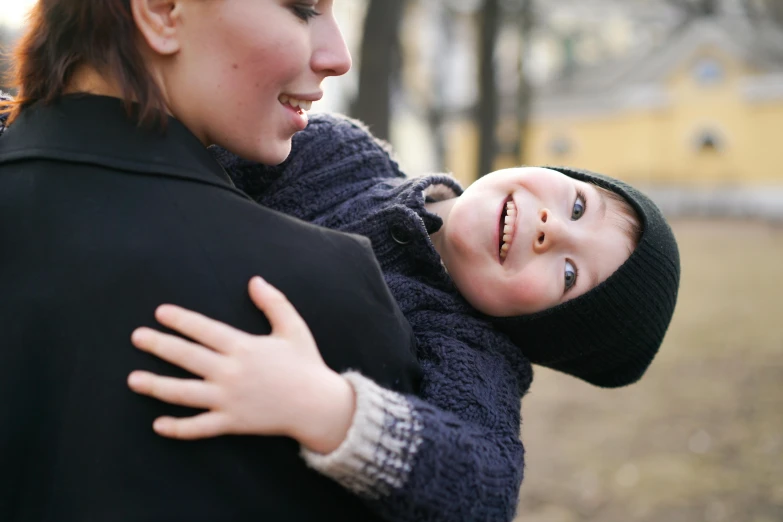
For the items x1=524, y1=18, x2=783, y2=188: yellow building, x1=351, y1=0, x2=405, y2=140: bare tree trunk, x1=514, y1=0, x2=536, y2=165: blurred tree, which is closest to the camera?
x1=351, y1=0, x2=405, y2=140: bare tree trunk

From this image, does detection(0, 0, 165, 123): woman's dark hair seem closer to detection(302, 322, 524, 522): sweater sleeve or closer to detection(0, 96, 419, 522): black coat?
detection(0, 96, 419, 522): black coat

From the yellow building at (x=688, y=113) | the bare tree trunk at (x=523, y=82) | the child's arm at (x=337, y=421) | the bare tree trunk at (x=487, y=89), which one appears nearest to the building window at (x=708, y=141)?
the yellow building at (x=688, y=113)

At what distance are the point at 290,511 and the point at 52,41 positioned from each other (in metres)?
0.95

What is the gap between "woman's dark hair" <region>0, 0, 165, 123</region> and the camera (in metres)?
1.48

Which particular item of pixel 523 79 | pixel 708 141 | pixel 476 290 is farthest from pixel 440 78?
pixel 476 290

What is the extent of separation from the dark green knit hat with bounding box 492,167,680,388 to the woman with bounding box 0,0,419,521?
0.91 meters

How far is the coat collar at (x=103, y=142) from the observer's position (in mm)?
1416

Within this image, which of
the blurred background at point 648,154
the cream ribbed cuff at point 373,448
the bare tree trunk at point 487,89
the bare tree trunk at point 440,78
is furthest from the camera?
the bare tree trunk at point 440,78

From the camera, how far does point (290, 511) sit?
55.7 inches

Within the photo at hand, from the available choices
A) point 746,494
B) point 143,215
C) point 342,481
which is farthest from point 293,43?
point 746,494

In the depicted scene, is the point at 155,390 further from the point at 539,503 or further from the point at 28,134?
the point at 539,503

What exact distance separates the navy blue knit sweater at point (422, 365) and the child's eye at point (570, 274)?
29cm

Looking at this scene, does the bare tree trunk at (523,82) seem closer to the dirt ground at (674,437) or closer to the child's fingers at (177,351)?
the dirt ground at (674,437)

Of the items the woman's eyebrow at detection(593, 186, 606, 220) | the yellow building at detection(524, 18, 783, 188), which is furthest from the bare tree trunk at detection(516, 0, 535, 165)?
the woman's eyebrow at detection(593, 186, 606, 220)
